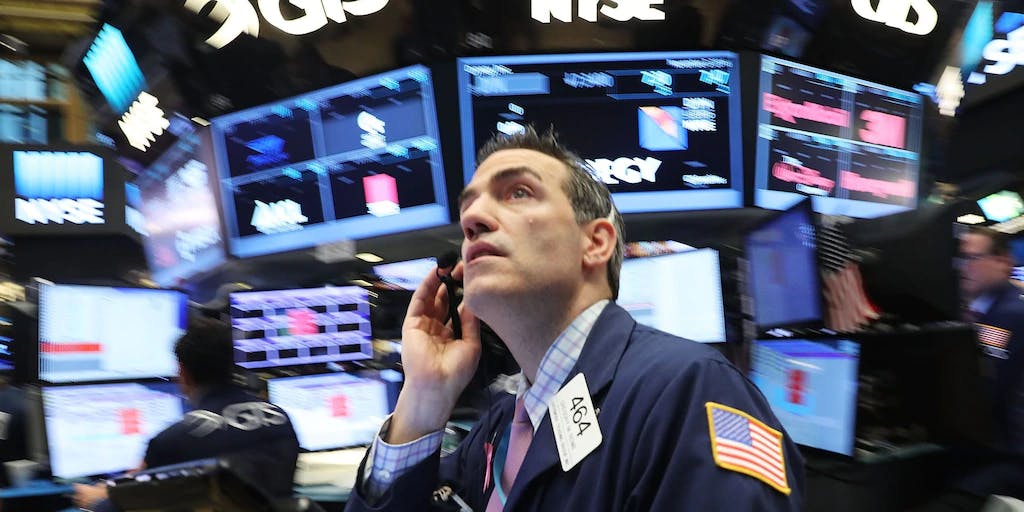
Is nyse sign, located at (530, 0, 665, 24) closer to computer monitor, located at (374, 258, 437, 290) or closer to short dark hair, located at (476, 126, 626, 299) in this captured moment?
computer monitor, located at (374, 258, 437, 290)

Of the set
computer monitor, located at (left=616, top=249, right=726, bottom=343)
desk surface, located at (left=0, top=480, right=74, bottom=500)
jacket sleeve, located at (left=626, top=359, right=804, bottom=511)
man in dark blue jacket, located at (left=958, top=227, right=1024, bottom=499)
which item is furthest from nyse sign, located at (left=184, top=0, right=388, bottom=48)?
man in dark blue jacket, located at (left=958, top=227, right=1024, bottom=499)

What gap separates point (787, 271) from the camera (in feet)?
10.3

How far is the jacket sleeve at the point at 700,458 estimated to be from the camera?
941mm

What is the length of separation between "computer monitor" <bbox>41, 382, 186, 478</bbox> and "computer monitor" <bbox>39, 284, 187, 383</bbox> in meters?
0.06

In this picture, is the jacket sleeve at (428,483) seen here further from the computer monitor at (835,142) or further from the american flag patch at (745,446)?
the computer monitor at (835,142)

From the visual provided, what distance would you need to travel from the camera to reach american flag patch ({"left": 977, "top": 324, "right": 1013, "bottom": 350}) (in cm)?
345

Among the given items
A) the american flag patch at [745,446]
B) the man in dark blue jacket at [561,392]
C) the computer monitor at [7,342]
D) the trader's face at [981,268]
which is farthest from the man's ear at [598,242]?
the computer monitor at [7,342]

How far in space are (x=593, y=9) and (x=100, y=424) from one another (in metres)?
2.72

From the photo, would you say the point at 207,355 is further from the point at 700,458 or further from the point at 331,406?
the point at 700,458

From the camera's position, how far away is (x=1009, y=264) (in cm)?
387

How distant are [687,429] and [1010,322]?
3.11 meters

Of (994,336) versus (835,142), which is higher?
(835,142)

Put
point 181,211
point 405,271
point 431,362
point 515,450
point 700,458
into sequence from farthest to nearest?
point 181,211 → point 405,271 → point 431,362 → point 515,450 → point 700,458

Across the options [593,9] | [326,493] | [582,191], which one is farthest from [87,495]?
[593,9]
